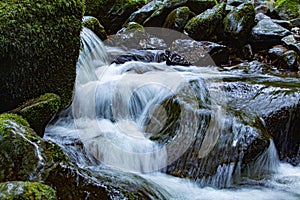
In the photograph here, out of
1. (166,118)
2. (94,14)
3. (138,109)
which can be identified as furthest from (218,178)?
(94,14)

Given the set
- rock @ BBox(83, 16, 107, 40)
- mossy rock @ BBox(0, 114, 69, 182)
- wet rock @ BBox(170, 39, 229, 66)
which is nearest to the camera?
mossy rock @ BBox(0, 114, 69, 182)

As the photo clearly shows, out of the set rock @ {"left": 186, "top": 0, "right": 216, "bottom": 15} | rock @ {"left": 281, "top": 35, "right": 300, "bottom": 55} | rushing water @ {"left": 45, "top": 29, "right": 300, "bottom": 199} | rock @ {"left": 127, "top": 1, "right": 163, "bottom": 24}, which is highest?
rock @ {"left": 186, "top": 0, "right": 216, "bottom": 15}

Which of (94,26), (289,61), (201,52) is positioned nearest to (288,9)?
(289,61)

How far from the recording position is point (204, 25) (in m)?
7.96

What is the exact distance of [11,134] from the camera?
2.67 meters

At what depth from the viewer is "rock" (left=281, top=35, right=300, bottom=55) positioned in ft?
24.0

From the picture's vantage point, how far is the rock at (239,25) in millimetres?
7953

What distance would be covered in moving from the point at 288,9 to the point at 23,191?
10.7 meters

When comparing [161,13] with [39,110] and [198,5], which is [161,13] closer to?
[198,5]

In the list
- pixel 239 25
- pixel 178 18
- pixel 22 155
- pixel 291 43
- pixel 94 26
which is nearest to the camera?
pixel 22 155

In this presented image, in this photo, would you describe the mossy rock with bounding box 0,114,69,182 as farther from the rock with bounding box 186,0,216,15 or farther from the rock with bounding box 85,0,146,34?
the rock with bounding box 186,0,216,15

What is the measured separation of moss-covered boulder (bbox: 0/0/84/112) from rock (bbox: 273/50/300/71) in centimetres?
447

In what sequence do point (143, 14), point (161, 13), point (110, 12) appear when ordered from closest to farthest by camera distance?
point (161, 13), point (143, 14), point (110, 12)

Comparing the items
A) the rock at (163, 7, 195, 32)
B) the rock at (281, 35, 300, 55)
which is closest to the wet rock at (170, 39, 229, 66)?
the rock at (163, 7, 195, 32)
